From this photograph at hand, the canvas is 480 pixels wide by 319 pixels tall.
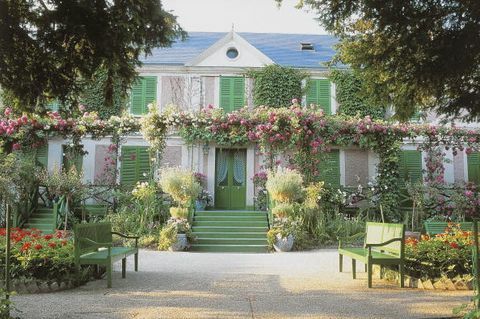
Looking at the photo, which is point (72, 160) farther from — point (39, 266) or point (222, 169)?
point (39, 266)

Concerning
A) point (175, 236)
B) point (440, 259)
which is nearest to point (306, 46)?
point (175, 236)

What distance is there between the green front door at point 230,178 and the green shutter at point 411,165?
5.00 metres

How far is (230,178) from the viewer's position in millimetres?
14961

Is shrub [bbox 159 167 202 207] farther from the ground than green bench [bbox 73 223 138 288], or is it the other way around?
shrub [bbox 159 167 202 207]

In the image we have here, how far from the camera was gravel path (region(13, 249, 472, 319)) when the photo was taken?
4.35 m

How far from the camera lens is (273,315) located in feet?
14.0

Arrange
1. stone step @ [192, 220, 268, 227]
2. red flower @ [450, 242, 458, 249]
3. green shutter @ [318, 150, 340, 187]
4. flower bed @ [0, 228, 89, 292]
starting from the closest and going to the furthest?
flower bed @ [0, 228, 89, 292] → red flower @ [450, 242, 458, 249] → stone step @ [192, 220, 268, 227] → green shutter @ [318, 150, 340, 187]

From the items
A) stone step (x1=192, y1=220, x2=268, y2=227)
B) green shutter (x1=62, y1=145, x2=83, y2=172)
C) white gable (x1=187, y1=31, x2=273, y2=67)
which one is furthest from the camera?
white gable (x1=187, y1=31, x2=273, y2=67)

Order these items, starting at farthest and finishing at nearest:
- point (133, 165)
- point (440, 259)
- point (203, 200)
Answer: point (133, 165), point (203, 200), point (440, 259)

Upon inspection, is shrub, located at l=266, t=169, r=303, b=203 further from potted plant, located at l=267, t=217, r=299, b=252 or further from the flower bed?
the flower bed

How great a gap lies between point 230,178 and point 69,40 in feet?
33.0

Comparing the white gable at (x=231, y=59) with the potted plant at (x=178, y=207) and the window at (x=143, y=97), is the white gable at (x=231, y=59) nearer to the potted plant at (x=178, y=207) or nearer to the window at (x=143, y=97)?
the window at (x=143, y=97)

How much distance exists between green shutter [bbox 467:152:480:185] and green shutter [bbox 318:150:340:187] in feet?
14.0

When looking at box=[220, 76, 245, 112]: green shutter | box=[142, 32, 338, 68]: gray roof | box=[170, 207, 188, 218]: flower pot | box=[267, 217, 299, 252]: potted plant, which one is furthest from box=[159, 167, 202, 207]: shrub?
box=[142, 32, 338, 68]: gray roof
